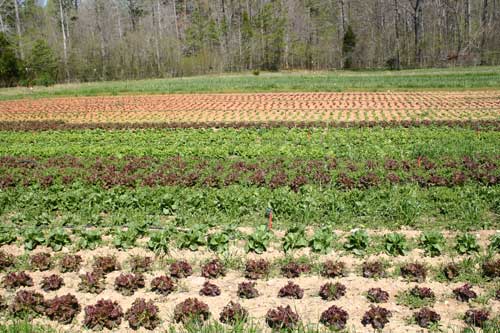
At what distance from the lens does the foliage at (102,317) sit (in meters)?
5.54

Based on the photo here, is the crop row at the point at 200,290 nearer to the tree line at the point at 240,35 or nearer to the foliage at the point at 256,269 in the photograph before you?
the foliage at the point at 256,269

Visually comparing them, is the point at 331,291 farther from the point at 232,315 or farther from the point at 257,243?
the point at 257,243

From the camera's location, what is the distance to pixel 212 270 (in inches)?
266

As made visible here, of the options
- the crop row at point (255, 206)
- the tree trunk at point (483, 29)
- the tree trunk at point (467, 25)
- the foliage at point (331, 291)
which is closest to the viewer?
the foliage at point (331, 291)

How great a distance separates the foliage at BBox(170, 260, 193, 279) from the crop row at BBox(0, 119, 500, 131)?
40.7ft

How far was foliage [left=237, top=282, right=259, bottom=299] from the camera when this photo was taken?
6.16 meters

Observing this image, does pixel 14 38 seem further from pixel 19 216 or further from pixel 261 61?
pixel 19 216

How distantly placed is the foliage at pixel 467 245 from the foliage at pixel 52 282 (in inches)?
241

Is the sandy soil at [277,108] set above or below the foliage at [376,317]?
above

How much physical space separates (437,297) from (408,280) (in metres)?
0.52

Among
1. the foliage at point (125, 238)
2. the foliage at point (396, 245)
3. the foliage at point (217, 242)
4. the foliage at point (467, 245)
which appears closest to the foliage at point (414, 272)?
the foliage at point (396, 245)

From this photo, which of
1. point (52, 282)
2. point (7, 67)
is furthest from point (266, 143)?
point (7, 67)

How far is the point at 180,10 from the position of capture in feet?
285

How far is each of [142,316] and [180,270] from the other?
52.1 inches
